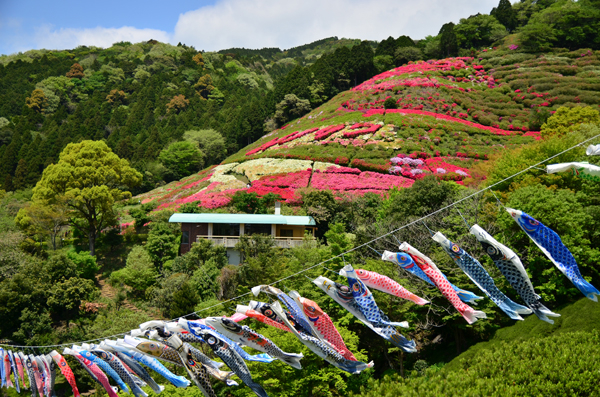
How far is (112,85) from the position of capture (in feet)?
326

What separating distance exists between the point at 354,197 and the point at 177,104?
6602 centimetres

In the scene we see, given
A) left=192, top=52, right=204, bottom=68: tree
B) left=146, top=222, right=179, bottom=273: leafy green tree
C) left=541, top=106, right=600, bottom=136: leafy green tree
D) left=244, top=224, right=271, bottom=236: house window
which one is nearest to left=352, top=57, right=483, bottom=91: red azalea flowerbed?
left=541, top=106, right=600, bottom=136: leafy green tree

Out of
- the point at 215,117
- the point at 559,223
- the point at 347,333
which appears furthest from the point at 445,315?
the point at 215,117

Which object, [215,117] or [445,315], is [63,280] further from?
[215,117]

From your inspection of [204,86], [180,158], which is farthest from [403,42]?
[180,158]

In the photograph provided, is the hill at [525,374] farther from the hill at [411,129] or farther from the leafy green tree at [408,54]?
the leafy green tree at [408,54]

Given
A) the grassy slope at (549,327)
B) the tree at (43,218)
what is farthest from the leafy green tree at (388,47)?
the grassy slope at (549,327)

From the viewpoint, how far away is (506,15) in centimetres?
8012

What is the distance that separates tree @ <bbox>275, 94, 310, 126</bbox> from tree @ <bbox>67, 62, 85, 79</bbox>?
63.2 m

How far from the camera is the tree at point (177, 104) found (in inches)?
3366

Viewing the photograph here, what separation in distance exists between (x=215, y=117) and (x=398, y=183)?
51.7 meters

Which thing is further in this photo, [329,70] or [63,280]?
[329,70]

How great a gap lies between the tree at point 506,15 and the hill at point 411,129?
53.8 ft

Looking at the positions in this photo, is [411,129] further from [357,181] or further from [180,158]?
[180,158]
